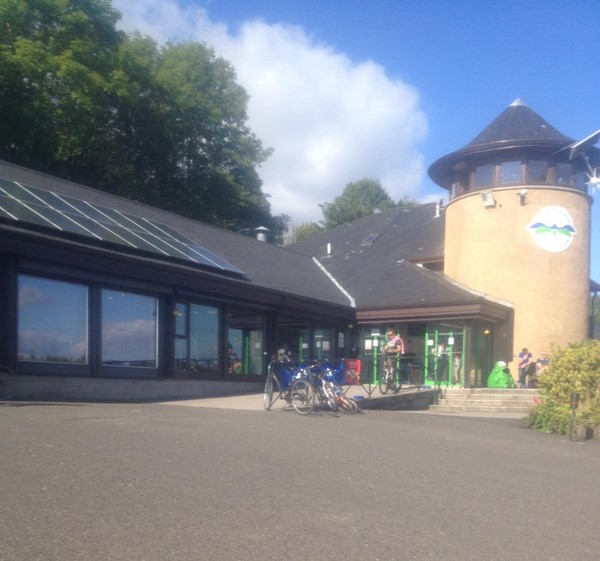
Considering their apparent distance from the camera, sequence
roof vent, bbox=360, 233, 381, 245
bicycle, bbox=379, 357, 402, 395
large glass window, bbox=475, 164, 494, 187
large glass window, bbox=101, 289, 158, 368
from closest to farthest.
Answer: large glass window, bbox=101, 289, 158, 368 < bicycle, bbox=379, 357, 402, 395 < large glass window, bbox=475, 164, 494, 187 < roof vent, bbox=360, 233, 381, 245

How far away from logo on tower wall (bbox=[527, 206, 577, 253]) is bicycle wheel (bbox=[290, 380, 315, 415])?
12963mm

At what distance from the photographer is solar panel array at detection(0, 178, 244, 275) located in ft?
46.4

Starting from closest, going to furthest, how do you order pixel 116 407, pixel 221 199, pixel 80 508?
1. pixel 80 508
2. pixel 116 407
3. pixel 221 199

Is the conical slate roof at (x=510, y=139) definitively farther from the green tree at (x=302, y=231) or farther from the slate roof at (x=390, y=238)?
the green tree at (x=302, y=231)

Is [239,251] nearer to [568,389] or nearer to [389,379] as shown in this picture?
[389,379]

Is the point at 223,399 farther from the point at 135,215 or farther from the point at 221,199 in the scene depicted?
the point at 221,199

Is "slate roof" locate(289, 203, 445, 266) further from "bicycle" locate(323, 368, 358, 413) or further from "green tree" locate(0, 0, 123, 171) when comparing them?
"bicycle" locate(323, 368, 358, 413)

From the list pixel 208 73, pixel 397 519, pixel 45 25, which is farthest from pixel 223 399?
pixel 208 73

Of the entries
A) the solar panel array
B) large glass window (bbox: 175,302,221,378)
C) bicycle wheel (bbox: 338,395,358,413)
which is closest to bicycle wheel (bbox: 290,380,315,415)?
bicycle wheel (bbox: 338,395,358,413)

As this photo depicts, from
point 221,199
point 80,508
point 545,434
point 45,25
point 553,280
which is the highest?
point 45,25

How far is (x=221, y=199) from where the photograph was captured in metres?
38.3

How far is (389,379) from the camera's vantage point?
18375 mm

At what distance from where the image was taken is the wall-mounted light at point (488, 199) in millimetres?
23562

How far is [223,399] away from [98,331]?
323 centimetres
